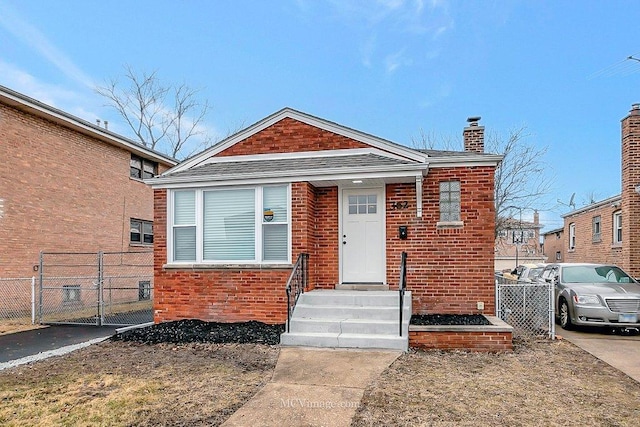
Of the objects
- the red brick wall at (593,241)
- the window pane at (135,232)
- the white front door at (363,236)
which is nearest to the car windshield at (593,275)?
the white front door at (363,236)

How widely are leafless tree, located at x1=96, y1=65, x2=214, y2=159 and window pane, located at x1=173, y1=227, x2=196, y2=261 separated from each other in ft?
65.5

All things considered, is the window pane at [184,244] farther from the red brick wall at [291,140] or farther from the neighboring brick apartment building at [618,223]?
the neighboring brick apartment building at [618,223]

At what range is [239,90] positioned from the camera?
28969 millimetres

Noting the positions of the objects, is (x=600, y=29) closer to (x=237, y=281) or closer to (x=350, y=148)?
(x=350, y=148)

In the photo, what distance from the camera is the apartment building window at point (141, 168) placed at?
15902 millimetres

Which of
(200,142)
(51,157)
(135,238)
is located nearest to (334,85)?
(200,142)

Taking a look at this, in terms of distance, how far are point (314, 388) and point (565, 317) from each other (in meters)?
6.82

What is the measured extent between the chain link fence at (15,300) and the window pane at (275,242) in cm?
655

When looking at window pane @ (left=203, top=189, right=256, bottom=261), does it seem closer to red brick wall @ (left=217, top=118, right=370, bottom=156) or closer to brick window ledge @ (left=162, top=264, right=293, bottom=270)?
brick window ledge @ (left=162, top=264, right=293, bottom=270)

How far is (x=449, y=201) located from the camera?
816 centimetres

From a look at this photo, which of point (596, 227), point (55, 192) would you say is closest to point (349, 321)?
point (55, 192)

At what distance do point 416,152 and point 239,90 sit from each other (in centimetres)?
2350

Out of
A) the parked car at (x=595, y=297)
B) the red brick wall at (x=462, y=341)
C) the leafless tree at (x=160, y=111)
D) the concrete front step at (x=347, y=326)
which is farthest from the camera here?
the leafless tree at (x=160, y=111)

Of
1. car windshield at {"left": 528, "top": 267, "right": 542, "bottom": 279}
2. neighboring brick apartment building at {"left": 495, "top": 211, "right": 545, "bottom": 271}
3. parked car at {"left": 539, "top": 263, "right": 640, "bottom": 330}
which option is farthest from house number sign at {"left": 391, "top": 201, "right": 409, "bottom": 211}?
neighboring brick apartment building at {"left": 495, "top": 211, "right": 545, "bottom": 271}
